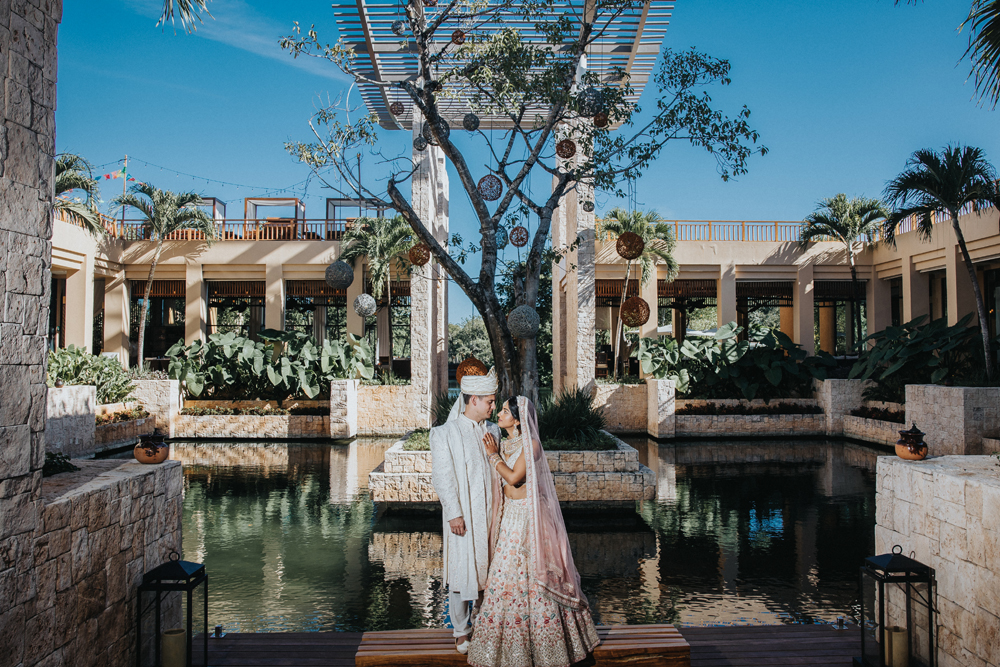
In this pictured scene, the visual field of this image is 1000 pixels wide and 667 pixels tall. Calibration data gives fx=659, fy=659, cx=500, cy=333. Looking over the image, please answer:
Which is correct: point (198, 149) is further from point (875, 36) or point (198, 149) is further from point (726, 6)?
point (875, 36)

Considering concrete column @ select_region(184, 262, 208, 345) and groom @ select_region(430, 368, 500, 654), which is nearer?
groom @ select_region(430, 368, 500, 654)

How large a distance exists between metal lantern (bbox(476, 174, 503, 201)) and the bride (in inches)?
252

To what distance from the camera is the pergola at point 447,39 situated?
11102 millimetres

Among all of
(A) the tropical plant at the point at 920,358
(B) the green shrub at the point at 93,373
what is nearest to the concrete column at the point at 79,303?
(B) the green shrub at the point at 93,373

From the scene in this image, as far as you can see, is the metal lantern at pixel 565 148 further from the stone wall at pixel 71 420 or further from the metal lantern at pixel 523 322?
the stone wall at pixel 71 420

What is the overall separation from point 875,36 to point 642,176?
1213 centimetres

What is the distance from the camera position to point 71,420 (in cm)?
1061

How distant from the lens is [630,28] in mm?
12000

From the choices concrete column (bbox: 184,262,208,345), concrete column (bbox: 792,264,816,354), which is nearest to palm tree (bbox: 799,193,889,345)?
concrete column (bbox: 792,264,816,354)

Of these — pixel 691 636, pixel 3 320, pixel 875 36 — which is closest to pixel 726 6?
pixel 875 36

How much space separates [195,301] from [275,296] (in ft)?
7.50

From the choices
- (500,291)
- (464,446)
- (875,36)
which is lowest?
(464,446)

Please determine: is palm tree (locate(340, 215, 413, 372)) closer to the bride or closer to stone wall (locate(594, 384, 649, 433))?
stone wall (locate(594, 384, 649, 433))

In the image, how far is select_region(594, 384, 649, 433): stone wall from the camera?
14797mm
